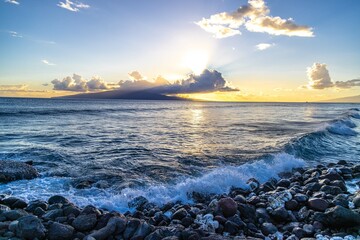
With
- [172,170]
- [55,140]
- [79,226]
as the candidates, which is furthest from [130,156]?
[79,226]

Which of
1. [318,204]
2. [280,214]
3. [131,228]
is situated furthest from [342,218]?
[131,228]

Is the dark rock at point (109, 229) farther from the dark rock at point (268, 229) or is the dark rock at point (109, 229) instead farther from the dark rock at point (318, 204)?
the dark rock at point (318, 204)

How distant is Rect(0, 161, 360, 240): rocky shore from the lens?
219 inches

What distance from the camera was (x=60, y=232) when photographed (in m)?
5.53

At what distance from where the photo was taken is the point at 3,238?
5.17m

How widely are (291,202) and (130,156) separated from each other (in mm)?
9367

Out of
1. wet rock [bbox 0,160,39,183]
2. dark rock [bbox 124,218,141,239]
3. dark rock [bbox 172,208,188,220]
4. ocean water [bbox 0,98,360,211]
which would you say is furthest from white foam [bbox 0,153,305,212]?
dark rock [bbox 124,218,141,239]

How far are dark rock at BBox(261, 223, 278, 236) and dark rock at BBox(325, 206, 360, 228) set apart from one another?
1.37m

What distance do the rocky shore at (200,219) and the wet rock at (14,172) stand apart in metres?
2.16

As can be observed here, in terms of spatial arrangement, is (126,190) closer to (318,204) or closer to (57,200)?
(57,200)

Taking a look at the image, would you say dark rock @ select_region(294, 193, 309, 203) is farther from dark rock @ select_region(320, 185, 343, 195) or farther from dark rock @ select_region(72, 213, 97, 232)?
dark rock @ select_region(72, 213, 97, 232)

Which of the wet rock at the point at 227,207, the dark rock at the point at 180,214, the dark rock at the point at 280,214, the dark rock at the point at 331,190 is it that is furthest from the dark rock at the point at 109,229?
the dark rock at the point at 331,190

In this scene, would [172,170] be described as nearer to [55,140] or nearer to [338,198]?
[338,198]

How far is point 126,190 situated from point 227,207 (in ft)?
12.9
